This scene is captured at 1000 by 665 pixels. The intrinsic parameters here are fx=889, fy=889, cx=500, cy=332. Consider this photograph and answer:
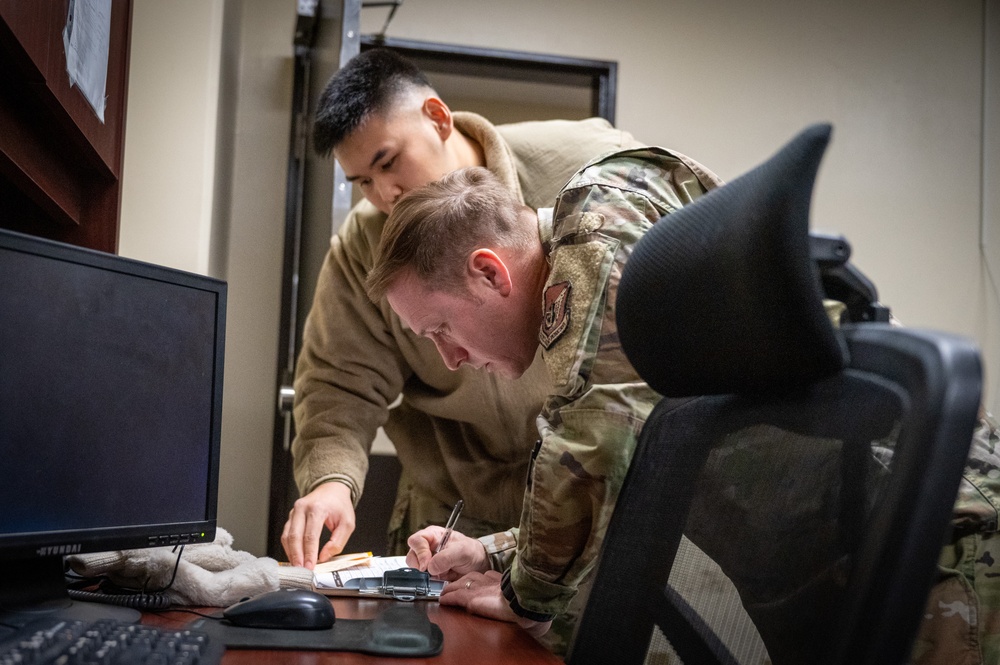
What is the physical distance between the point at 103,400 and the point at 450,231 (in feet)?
1.67

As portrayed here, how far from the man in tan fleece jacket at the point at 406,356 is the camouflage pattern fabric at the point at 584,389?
69 centimetres

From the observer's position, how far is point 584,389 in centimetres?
93

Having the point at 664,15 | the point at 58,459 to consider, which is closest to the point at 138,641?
the point at 58,459

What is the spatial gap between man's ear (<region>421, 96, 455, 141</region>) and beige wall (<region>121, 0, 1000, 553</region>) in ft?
2.36

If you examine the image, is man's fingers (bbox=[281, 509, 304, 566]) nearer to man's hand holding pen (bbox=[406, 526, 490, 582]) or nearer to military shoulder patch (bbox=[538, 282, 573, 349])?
man's hand holding pen (bbox=[406, 526, 490, 582])

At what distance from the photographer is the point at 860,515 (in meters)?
0.57

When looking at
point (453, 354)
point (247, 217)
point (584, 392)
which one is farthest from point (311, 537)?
point (247, 217)

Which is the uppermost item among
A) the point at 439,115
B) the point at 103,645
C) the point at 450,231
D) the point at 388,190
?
the point at 439,115

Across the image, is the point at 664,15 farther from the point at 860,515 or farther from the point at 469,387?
the point at 860,515

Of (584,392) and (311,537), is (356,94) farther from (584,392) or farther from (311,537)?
(584,392)

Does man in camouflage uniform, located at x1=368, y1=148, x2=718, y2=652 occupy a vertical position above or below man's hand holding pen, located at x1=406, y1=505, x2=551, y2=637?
above

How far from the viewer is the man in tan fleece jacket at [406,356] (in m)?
1.73

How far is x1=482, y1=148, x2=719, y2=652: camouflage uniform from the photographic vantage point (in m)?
0.92

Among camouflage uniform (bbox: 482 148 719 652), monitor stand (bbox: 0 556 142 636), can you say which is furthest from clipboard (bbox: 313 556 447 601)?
monitor stand (bbox: 0 556 142 636)
